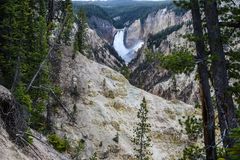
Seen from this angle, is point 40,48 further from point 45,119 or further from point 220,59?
point 220,59

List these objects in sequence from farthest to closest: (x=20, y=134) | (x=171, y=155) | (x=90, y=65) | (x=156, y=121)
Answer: (x=90, y=65) < (x=156, y=121) < (x=171, y=155) < (x=20, y=134)

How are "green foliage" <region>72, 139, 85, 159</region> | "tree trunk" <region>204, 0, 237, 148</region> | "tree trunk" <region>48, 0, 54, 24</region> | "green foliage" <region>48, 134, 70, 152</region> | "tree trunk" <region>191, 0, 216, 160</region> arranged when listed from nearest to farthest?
1. "tree trunk" <region>204, 0, 237, 148</region>
2. "tree trunk" <region>191, 0, 216, 160</region>
3. "green foliage" <region>48, 134, 70, 152</region>
4. "green foliage" <region>72, 139, 85, 159</region>
5. "tree trunk" <region>48, 0, 54, 24</region>

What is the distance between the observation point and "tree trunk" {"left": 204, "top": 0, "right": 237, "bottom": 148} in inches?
468

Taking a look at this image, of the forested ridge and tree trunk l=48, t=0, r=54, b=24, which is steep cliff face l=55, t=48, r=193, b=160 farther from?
the forested ridge

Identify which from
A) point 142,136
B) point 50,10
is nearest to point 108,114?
point 142,136

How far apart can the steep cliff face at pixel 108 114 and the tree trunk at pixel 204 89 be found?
40623mm

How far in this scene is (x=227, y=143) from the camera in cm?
1159

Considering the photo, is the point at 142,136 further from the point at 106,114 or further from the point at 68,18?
the point at 68,18

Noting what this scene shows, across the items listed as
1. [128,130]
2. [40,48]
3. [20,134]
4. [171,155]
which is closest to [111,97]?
[128,130]

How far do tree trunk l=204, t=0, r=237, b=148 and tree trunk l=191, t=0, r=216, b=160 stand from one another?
1.71ft

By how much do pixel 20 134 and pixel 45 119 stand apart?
114 ft

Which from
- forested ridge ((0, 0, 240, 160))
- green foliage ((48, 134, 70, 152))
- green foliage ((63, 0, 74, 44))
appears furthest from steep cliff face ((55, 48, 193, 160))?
forested ridge ((0, 0, 240, 160))

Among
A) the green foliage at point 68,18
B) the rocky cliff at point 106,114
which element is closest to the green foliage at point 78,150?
the rocky cliff at point 106,114

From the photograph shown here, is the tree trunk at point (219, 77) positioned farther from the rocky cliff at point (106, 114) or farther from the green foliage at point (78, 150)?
the rocky cliff at point (106, 114)
